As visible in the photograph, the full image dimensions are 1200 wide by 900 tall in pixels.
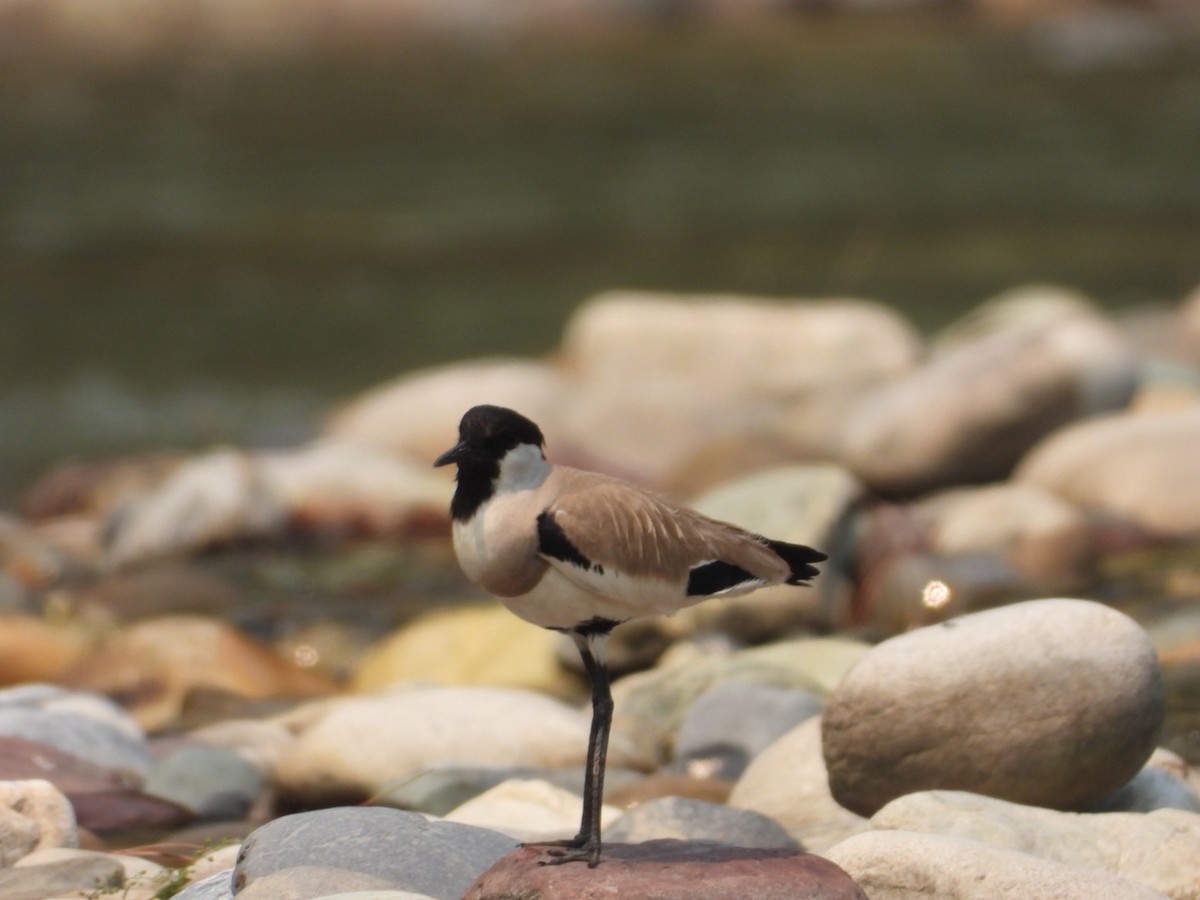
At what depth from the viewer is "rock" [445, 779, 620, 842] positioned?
5.58 m

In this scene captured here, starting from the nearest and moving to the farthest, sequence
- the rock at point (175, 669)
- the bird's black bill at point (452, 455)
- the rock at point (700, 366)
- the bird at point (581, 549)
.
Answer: the bird's black bill at point (452, 455) < the bird at point (581, 549) < the rock at point (175, 669) < the rock at point (700, 366)

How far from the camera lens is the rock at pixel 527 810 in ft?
18.3

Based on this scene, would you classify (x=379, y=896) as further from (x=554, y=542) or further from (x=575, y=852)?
(x=554, y=542)

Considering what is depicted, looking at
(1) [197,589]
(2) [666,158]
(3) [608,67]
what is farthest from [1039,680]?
(3) [608,67]

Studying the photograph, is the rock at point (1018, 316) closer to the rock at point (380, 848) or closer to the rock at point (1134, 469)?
the rock at point (1134, 469)

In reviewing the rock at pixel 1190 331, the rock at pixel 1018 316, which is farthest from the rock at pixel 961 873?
the rock at pixel 1190 331

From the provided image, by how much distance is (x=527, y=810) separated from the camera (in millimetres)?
5711

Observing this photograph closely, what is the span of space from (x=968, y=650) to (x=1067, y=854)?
62 centimetres

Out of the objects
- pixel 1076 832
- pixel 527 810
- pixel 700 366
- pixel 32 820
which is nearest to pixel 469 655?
pixel 527 810

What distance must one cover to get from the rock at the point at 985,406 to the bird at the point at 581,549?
5.81m

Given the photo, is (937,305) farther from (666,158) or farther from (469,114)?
(469,114)

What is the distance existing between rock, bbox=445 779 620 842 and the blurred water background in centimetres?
784

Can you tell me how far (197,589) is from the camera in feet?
32.1

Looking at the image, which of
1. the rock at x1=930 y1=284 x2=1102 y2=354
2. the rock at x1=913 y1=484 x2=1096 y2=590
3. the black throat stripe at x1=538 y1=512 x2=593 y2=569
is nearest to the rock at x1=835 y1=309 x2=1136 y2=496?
the rock at x1=913 y1=484 x2=1096 y2=590
